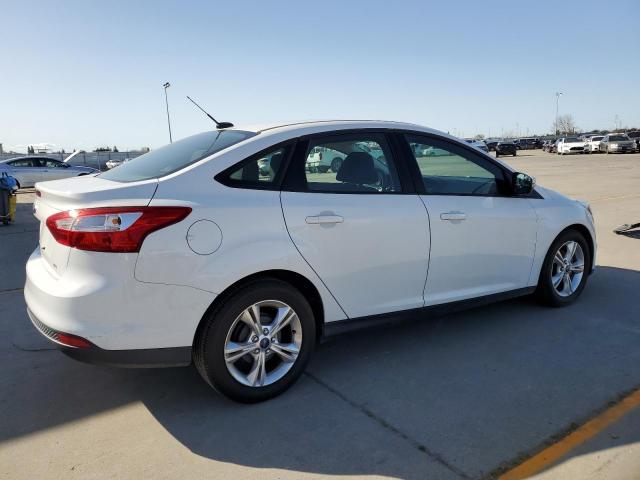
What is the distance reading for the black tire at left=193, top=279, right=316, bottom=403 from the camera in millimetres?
2902

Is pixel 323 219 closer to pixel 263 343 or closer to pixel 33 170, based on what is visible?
pixel 263 343

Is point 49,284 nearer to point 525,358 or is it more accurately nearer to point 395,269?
point 395,269

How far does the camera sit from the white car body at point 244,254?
8.88 feet

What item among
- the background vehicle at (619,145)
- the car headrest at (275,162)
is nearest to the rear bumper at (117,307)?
the car headrest at (275,162)

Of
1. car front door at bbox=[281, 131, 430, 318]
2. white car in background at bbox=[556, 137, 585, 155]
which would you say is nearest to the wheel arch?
car front door at bbox=[281, 131, 430, 318]

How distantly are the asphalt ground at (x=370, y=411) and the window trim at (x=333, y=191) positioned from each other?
4.01 feet

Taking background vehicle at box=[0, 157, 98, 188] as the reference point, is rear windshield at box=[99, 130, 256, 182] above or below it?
below

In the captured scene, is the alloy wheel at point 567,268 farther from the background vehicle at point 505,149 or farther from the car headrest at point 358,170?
the background vehicle at point 505,149

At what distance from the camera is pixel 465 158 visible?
4.12m

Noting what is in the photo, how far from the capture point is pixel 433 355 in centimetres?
379

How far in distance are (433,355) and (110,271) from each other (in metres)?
2.30

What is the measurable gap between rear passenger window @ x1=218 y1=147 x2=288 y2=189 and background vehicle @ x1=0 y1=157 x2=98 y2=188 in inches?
787

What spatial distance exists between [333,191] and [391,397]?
1.33m

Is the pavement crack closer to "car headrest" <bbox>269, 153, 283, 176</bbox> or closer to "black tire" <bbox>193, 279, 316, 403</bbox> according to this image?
"black tire" <bbox>193, 279, 316, 403</bbox>
